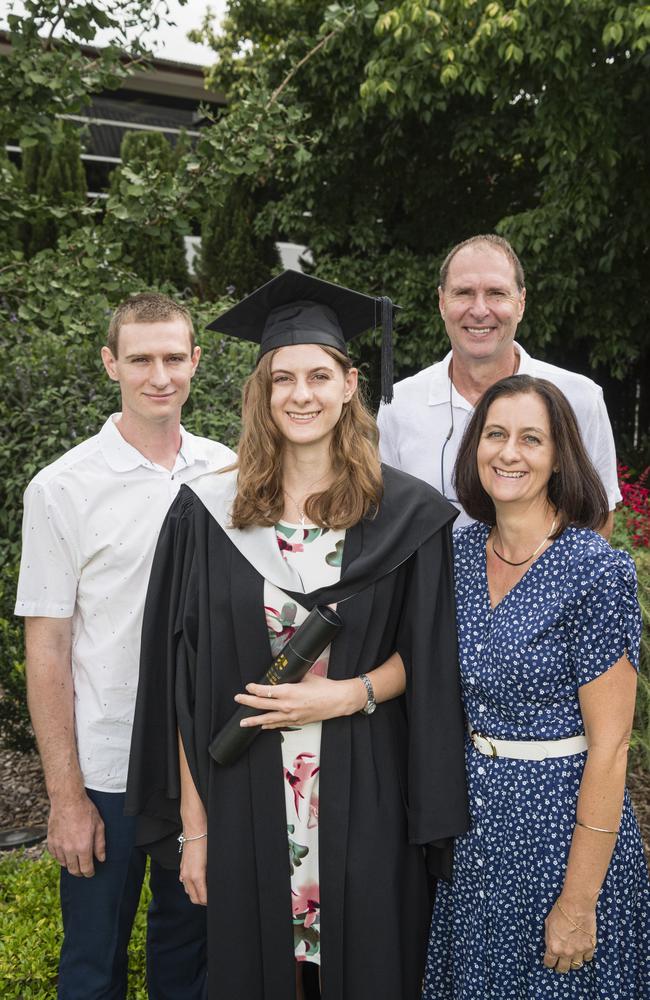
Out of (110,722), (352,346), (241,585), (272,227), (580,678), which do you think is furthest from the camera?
(272,227)

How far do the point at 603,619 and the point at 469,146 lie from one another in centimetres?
953

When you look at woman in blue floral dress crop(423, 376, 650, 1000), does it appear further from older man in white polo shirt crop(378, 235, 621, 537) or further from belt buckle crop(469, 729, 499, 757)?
older man in white polo shirt crop(378, 235, 621, 537)

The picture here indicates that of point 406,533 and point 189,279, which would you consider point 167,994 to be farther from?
point 189,279

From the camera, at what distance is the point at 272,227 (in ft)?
40.7

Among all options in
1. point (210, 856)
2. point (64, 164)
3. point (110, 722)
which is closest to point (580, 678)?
point (210, 856)

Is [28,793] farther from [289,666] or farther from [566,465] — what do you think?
[566,465]

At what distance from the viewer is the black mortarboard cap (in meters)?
2.26

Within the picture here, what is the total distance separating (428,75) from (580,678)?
846cm

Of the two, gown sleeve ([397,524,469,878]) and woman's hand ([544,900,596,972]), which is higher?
gown sleeve ([397,524,469,878])

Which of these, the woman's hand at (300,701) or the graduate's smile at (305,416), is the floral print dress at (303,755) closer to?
the woman's hand at (300,701)

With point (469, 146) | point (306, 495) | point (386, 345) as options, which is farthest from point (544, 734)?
point (469, 146)

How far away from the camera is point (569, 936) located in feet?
6.59

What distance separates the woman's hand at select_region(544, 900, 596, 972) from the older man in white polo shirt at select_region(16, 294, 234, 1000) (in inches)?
44.4

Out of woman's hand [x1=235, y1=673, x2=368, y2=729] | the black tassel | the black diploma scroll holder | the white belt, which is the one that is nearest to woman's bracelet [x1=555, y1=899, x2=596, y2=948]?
the white belt
